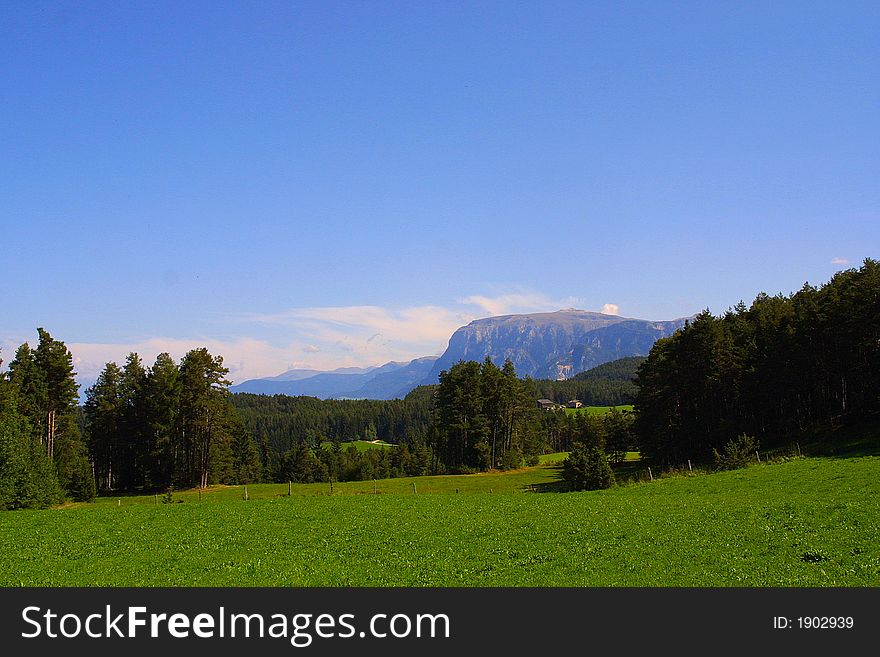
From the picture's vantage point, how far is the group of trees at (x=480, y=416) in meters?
96.7

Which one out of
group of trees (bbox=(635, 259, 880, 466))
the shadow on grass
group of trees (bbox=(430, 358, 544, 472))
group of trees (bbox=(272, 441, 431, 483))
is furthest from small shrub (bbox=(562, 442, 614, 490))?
group of trees (bbox=(272, 441, 431, 483))

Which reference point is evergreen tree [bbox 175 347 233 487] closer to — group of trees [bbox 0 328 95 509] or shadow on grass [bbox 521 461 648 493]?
group of trees [bbox 0 328 95 509]

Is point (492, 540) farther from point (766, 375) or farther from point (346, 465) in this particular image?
point (346, 465)

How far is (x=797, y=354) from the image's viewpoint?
76.0 metres

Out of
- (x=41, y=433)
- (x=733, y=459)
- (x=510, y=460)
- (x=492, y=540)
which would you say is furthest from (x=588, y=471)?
(x=41, y=433)

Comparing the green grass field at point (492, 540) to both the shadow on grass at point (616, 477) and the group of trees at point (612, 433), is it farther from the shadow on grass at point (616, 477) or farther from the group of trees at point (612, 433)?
the group of trees at point (612, 433)

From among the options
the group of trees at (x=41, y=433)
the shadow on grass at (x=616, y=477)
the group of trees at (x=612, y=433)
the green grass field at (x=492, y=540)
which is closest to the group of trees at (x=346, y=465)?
the group of trees at (x=612, y=433)

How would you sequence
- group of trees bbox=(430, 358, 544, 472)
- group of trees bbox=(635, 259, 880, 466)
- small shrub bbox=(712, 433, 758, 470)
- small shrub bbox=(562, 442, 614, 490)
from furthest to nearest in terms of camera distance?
group of trees bbox=(430, 358, 544, 472), group of trees bbox=(635, 259, 880, 466), small shrub bbox=(712, 433, 758, 470), small shrub bbox=(562, 442, 614, 490)

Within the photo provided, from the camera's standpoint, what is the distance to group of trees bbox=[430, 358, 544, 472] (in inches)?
3807

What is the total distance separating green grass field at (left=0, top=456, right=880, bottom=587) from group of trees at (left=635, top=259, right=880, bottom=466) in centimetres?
3055

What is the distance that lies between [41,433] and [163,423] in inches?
525

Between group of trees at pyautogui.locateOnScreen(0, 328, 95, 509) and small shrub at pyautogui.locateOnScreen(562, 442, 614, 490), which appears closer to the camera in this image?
group of trees at pyautogui.locateOnScreen(0, 328, 95, 509)
